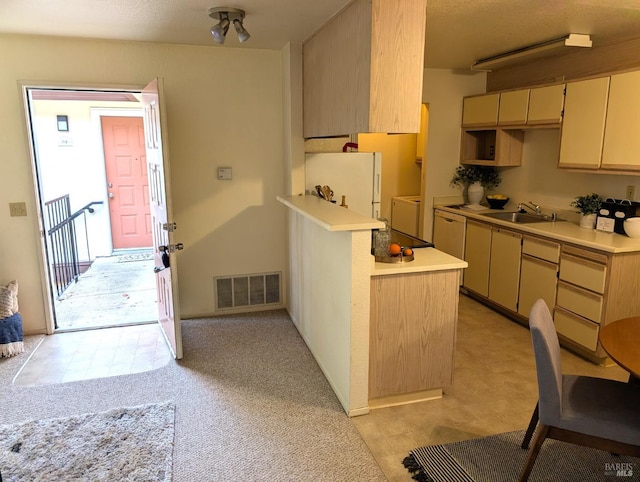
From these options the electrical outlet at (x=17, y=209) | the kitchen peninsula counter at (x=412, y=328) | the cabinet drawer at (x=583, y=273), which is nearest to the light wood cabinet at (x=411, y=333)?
the kitchen peninsula counter at (x=412, y=328)

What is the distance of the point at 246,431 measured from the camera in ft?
8.16

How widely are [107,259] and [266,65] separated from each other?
12.7ft

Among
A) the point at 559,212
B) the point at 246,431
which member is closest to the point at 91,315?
the point at 246,431

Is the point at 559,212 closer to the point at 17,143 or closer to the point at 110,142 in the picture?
the point at 17,143

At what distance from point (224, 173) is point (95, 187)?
336 cm

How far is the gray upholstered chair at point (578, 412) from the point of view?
179cm

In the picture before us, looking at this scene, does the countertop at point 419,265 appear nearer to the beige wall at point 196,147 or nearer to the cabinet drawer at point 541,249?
the cabinet drawer at point 541,249

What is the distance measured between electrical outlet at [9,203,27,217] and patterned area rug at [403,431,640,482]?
333cm

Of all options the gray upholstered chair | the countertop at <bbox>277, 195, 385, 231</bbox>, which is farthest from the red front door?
the gray upholstered chair

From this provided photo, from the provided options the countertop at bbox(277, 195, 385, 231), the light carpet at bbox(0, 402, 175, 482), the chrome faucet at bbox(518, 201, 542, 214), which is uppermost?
the countertop at bbox(277, 195, 385, 231)

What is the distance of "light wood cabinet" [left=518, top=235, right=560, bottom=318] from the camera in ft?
11.6

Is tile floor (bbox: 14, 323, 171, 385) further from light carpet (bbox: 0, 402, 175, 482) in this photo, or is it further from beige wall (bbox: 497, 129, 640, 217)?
beige wall (bbox: 497, 129, 640, 217)

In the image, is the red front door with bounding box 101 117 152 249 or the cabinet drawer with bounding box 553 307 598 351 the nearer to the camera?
the cabinet drawer with bounding box 553 307 598 351

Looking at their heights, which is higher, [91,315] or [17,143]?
[17,143]
